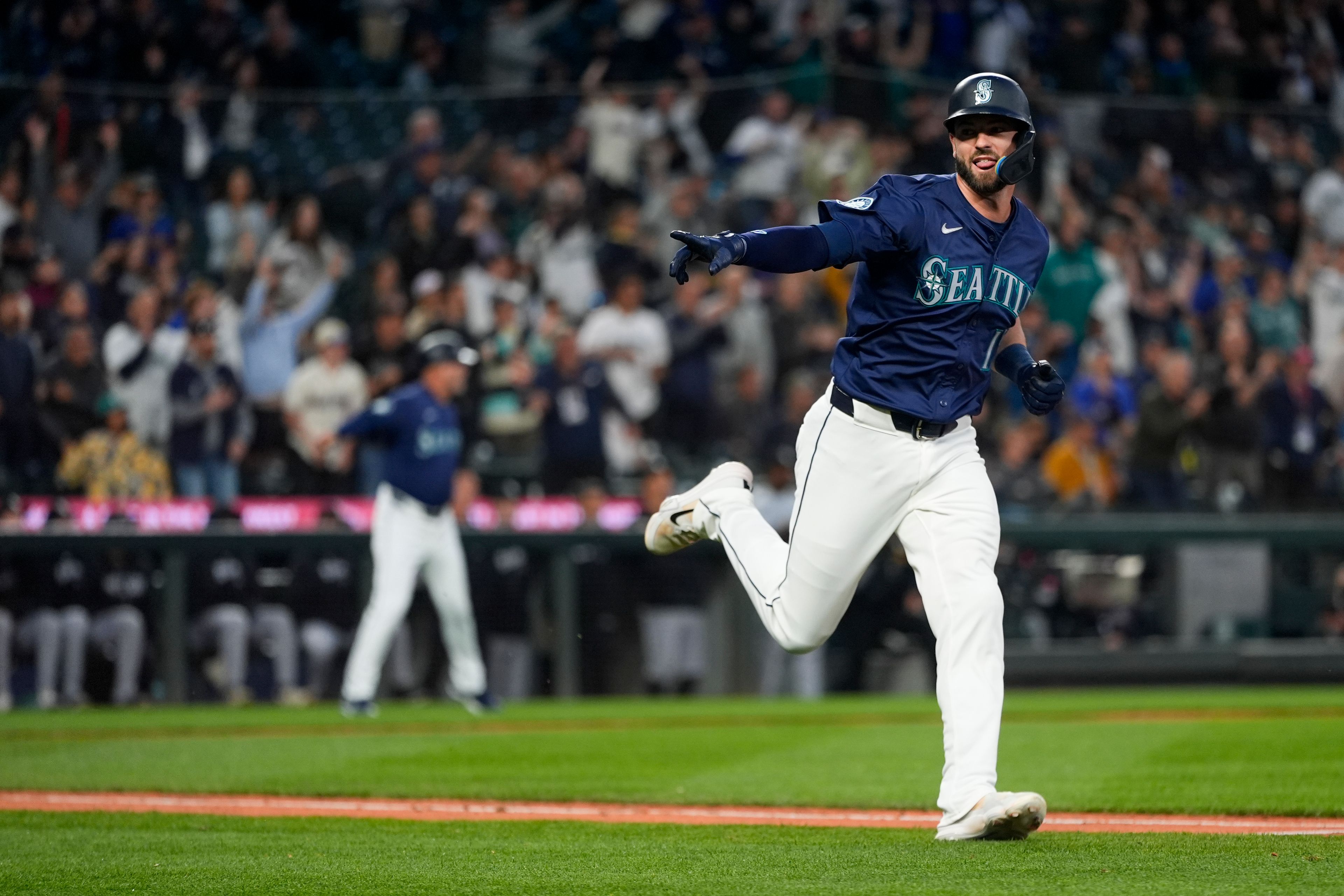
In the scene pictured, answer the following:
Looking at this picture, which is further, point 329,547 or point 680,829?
point 329,547

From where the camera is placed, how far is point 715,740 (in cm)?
913

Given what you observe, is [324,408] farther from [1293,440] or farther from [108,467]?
[1293,440]

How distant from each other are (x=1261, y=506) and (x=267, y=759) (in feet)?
26.8

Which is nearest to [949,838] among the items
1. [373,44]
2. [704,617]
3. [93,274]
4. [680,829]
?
[680,829]

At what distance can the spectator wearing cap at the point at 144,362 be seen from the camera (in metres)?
12.4

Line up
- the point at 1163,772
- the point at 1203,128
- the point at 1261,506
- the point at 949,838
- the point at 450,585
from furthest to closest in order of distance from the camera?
the point at 1203,128
the point at 1261,506
the point at 450,585
the point at 1163,772
the point at 949,838

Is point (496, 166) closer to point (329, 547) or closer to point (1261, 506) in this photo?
point (329, 547)

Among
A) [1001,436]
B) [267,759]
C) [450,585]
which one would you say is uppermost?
[1001,436]

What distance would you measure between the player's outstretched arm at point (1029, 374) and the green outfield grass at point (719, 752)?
1701mm

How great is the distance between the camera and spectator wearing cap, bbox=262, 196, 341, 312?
43.6 feet

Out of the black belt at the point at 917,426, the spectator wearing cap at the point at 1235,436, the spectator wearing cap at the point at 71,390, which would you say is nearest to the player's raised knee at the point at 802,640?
the black belt at the point at 917,426

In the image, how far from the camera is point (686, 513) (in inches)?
247

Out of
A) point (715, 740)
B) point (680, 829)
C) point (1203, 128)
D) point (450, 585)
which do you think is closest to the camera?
point (680, 829)

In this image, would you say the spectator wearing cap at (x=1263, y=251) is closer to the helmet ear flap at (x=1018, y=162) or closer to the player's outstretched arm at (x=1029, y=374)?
the player's outstretched arm at (x=1029, y=374)
